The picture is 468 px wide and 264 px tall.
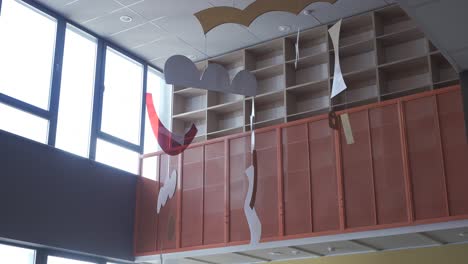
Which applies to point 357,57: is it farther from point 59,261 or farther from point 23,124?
point 59,261

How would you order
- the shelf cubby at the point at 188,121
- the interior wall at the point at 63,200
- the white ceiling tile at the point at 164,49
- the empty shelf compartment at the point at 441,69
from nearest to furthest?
the interior wall at the point at 63,200, the empty shelf compartment at the point at 441,69, the white ceiling tile at the point at 164,49, the shelf cubby at the point at 188,121

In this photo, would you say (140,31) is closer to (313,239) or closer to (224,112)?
(224,112)

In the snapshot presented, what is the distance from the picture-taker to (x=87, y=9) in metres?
7.96

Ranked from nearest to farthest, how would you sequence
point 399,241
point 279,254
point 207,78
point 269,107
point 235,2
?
point 207,78 → point 399,241 → point 235,2 → point 279,254 → point 269,107

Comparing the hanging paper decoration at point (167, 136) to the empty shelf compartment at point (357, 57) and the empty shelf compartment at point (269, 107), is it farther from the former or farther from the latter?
the empty shelf compartment at point (357, 57)

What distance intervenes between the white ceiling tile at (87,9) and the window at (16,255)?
307 centimetres

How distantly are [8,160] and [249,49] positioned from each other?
3.77 metres

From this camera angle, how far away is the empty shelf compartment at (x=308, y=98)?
8281 millimetres

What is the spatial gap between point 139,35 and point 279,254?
356 cm

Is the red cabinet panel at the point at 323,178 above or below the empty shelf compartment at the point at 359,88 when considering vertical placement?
below

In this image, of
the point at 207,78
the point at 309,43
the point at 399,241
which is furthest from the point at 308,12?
the point at 207,78

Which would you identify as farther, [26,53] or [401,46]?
[401,46]

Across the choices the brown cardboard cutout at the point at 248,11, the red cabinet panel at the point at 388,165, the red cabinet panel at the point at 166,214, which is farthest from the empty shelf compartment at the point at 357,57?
the brown cardboard cutout at the point at 248,11

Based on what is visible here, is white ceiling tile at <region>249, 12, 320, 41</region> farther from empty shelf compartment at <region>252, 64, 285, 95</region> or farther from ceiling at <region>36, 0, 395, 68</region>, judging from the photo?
empty shelf compartment at <region>252, 64, 285, 95</region>
